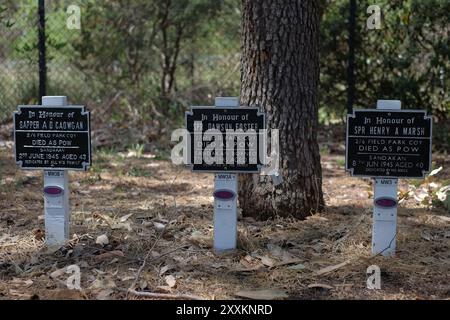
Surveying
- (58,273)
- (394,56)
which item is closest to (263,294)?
(58,273)

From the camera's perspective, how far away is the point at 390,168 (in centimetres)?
432

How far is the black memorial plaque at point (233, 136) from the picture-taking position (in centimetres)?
439

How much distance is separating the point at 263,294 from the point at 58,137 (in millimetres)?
1725

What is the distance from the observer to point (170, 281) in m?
→ 3.96

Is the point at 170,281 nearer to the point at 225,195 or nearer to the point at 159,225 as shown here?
the point at 225,195

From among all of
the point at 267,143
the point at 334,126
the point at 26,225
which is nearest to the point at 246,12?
the point at 267,143

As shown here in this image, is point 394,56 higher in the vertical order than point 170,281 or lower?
higher

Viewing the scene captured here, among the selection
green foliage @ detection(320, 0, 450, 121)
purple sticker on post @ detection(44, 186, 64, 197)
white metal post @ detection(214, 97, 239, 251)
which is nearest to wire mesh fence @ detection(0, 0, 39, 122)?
green foliage @ detection(320, 0, 450, 121)

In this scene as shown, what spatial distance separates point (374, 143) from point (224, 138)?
0.95 meters

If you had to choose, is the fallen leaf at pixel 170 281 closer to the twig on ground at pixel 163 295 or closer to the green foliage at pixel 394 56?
the twig on ground at pixel 163 295

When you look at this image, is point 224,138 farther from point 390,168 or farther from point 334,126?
point 334,126

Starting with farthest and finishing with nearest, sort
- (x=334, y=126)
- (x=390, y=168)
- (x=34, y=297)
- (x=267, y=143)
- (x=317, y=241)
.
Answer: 1. (x=334, y=126)
2. (x=267, y=143)
3. (x=317, y=241)
4. (x=390, y=168)
5. (x=34, y=297)

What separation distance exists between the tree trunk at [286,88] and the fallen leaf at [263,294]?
1293mm

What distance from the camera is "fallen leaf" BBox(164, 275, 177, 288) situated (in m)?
3.92
